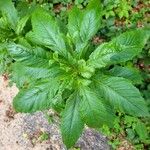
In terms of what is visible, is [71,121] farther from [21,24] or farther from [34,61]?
[21,24]

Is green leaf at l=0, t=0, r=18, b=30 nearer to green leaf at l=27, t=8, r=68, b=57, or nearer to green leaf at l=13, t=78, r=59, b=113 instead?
green leaf at l=27, t=8, r=68, b=57

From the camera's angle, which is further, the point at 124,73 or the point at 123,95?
the point at 124,73

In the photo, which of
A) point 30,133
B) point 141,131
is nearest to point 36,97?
point 141,131

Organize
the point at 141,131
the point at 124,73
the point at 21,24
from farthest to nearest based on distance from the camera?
1. the point at 141,131
2. the point at 21,24
3. the point at 124,73

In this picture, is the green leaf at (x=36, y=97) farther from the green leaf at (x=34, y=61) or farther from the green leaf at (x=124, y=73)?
the green leaf at (x=124, y=73)

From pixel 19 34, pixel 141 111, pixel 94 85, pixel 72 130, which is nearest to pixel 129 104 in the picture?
pixel 141 111

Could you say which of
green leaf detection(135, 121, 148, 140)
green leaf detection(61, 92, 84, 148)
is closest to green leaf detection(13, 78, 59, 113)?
green leaf detection(61, 92, 84, 148)

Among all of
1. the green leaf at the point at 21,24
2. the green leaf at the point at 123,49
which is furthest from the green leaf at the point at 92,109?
the green leaf at the point at 21,24
